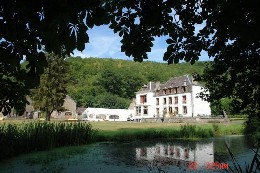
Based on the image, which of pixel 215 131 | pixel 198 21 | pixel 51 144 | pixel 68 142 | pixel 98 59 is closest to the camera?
pixel 198 21

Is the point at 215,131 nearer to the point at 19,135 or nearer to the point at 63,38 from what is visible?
the point at 19,135

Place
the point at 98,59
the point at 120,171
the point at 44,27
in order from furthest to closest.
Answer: the point at 98,59
the point at 120,171
the point at 44,27

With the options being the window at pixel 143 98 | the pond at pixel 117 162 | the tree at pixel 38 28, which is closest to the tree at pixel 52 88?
the window at pixel 143 98

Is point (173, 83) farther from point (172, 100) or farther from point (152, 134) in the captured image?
point (152, 134)

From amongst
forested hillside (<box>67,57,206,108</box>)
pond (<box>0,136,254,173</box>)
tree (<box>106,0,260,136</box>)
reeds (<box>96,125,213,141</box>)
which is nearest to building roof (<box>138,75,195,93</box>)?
forested hillside (<box>67,57,206,108</box>)

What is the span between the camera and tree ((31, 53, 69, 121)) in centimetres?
5406

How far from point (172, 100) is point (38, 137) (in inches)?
2097

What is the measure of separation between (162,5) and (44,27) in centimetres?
251


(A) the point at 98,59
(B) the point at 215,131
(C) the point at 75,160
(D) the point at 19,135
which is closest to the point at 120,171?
(C) the point at 75,160

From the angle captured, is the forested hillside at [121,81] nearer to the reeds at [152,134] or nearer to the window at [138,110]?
the window at [138,110]

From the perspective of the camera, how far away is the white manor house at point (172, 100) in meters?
62.8

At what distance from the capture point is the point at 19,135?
16.2m

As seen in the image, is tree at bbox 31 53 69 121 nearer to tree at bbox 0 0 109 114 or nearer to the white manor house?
the white manor house

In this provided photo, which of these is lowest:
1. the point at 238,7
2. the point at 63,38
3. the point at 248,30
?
the point at 63,38
